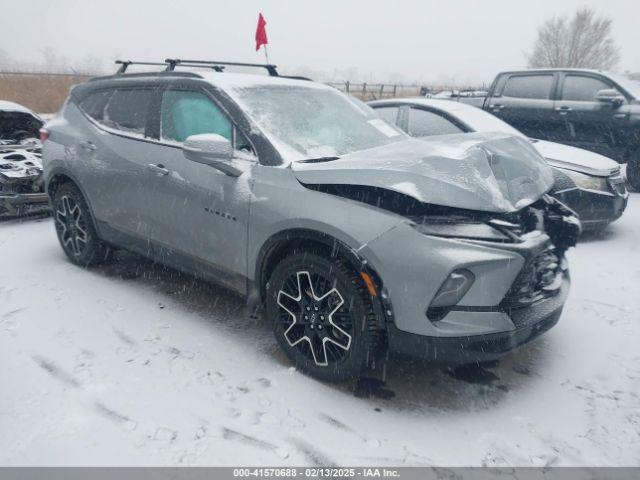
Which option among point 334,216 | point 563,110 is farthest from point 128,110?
point 563,110

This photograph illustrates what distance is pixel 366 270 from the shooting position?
2.52m

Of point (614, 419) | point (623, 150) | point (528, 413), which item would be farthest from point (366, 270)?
point (623, 150)

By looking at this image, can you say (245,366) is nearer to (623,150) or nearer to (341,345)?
(341,345)

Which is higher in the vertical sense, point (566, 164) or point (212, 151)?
point (212, 151)

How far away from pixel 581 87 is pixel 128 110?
23.3ft

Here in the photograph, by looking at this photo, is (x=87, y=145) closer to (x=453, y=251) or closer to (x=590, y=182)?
(x=453, y=251)

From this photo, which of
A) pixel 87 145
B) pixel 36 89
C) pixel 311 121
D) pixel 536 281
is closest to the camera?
pixel 536 281

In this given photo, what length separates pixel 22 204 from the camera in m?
5.98

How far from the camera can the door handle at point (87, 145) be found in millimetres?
4105

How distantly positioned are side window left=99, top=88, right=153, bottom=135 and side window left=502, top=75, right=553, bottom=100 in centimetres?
663

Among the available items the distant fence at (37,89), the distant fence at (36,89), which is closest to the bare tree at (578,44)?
the distant fence at (37,89)

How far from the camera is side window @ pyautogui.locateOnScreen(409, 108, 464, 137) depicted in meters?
5.44

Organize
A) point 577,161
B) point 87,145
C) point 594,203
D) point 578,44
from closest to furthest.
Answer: point 87,145 < point 594,203 < point 577,161 < point 578,44

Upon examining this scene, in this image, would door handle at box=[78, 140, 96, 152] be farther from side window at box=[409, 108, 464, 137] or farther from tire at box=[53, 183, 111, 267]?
side window at box=[409, 108, 464, 137]
